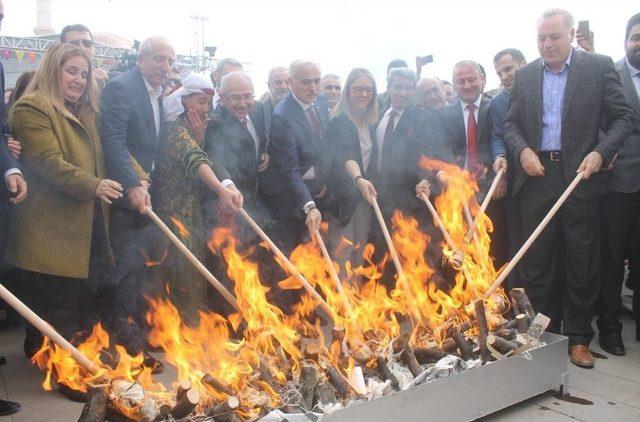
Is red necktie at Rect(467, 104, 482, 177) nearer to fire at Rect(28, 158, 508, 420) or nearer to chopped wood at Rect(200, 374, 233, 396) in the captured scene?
fire at Rect(28, 158, 508, 420)

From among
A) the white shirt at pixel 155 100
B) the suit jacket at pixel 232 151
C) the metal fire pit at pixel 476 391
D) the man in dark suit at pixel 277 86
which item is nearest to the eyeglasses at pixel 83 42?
the white shirt at pixel 155 100

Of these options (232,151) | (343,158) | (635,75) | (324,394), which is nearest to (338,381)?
(324,394)

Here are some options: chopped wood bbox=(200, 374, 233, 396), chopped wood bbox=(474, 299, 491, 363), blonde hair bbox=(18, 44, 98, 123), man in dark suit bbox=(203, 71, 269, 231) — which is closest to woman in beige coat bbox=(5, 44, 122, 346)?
blonde hair bbox=(18, 44, 98, 123)

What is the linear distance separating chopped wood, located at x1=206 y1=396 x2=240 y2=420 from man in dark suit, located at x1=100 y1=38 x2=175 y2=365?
74.0 inches

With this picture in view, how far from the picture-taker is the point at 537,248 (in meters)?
4.55

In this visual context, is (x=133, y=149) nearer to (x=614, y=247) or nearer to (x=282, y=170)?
(x=282, y=170)

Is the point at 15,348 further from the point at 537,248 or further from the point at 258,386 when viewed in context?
the point at 537,248

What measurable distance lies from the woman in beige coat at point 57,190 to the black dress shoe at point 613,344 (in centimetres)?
406

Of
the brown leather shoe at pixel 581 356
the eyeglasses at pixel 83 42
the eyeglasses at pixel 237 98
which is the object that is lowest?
Answer: the brown leather shoe at pixel 581 356

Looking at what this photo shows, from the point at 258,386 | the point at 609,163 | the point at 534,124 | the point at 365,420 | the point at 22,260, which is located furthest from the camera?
the point at 534,124

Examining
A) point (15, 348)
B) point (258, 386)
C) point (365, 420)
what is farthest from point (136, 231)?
point (365, 420)

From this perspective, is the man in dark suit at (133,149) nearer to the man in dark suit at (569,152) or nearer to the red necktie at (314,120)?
the red necktie at (314,120)

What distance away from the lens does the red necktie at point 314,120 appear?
520 cm

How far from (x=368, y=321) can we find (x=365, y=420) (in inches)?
46.1
